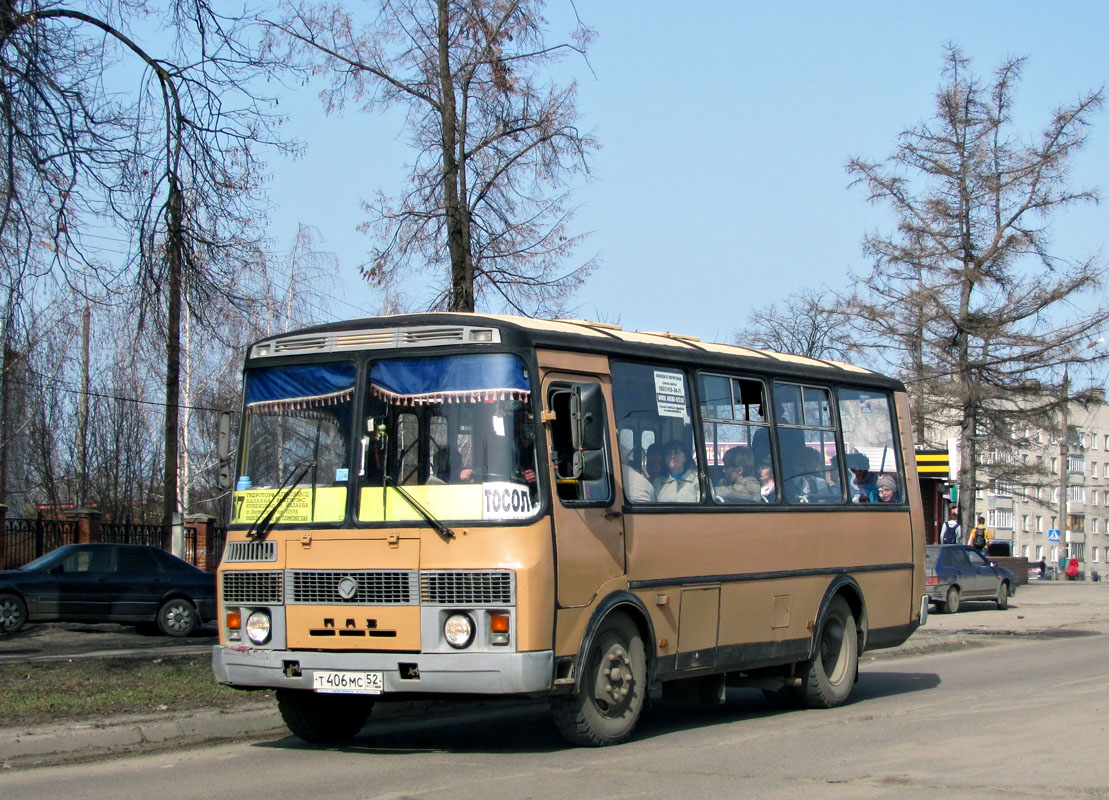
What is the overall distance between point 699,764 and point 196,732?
3.96m

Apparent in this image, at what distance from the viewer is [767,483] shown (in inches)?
452

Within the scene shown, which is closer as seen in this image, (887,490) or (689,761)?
(689,761)

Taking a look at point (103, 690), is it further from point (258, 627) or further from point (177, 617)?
point (177, 617)

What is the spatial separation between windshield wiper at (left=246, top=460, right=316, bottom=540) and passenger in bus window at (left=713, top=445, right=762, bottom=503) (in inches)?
131

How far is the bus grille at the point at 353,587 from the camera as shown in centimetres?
878

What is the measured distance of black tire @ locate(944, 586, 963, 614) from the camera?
28.0m

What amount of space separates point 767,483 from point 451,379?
358cm

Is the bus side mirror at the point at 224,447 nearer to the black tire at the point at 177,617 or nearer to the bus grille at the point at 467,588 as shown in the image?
the bus grille at the point at 467,588

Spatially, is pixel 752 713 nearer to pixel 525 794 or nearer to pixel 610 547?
pixel 610 547

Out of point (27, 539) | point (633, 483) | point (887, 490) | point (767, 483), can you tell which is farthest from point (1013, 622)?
point (27, 539)

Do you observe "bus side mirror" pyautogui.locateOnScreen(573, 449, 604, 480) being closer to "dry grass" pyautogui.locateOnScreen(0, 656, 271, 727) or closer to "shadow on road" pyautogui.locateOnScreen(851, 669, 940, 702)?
"dry grass" pyautogui.locateOnScreen(0, 656, 271, 727)

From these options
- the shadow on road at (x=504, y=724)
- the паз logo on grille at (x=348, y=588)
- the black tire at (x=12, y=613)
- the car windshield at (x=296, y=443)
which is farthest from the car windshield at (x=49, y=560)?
the паз logo on grille at (x=348, y=588)

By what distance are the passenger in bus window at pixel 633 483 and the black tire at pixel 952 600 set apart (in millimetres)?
19724

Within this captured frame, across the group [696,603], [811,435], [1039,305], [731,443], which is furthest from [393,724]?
[1039,305]
